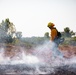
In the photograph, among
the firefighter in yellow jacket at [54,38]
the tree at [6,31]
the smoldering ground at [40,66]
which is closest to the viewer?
the smoldering ground at [40,66]

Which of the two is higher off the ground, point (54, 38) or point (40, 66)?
point (54, 38)

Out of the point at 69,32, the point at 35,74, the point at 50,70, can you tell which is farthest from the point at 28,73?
the point at 69,32

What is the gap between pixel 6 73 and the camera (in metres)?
8.77

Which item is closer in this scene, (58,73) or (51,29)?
(58,73)

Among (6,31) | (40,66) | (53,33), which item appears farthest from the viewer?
(6,31)

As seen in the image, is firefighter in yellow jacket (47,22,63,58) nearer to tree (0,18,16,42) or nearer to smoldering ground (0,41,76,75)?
smoldering ground (0,41,76,75)

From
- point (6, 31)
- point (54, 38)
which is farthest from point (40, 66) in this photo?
point (6, 31)

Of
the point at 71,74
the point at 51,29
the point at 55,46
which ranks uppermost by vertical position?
the point at 51,29

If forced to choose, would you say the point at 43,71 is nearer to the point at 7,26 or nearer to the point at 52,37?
the point at 52,37

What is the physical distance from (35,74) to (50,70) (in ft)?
3.55

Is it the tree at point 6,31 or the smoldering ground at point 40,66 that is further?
the tree at point 6,31

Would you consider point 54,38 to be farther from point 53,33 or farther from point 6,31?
point 6,31

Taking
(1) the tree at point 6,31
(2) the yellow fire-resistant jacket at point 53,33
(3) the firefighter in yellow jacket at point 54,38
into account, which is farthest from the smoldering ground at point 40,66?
(1) the tree at point 6,31

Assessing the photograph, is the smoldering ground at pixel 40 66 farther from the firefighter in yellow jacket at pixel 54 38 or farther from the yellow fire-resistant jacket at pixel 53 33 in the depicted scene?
the yellow fire-resistant jacket at pixel 53 33
